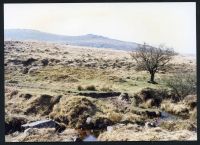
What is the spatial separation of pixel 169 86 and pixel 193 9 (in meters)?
1.63

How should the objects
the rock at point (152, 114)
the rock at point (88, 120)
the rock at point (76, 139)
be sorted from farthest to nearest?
the rock at point (152, 114), the rock at point (88, 120), the rock at point (76, 139)

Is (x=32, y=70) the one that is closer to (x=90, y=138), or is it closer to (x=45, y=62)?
(x=45, y=62)

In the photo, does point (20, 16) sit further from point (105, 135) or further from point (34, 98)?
point (105, 135)

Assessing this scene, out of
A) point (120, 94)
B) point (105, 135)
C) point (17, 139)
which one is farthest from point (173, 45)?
point (17, 139)

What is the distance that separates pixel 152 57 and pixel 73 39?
1.67m

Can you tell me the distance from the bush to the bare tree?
1.09ft

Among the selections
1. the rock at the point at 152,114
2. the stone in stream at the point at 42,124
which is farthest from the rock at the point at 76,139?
the rock at the point at 152,114

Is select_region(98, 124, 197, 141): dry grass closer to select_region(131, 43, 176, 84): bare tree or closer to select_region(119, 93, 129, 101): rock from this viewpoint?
select_region(119, 93, 129, 101): rock

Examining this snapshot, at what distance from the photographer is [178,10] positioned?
10281 mm

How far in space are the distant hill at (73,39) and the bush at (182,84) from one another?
1.06m

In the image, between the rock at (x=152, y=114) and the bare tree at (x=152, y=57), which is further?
the bare tree at (x=152, y=57)

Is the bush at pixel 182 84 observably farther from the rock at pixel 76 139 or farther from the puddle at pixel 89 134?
the rock at pixel 76 139

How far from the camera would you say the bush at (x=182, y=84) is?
33.8 ft

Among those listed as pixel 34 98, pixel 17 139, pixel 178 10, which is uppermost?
pixel 178 10
